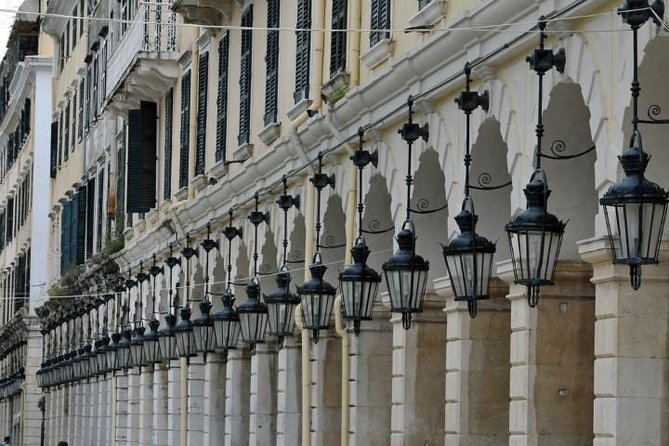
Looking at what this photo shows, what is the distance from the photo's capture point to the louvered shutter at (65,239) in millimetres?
50906

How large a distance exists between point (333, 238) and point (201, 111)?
7.86m

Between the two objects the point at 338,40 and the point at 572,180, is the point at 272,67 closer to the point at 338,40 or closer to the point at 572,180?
the point at 338,40

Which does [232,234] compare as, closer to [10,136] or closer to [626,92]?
[626,92]

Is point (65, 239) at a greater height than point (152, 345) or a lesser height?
greater

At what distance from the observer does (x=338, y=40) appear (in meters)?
23.3

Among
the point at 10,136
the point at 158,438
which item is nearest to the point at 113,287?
the point at 158,438

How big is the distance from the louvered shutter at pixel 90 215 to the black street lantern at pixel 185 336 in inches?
731

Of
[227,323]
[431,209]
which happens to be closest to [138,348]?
[227,323]

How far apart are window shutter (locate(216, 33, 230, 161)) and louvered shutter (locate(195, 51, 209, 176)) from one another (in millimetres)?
1170

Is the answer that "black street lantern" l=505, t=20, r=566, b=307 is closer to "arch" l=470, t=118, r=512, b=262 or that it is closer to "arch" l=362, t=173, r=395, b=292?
"arch" l=470, t=118, r=512, b=262

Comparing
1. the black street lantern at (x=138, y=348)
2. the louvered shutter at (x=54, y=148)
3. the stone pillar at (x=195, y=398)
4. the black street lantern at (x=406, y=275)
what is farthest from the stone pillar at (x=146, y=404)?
the louvered shutter at (x=54, y=148)

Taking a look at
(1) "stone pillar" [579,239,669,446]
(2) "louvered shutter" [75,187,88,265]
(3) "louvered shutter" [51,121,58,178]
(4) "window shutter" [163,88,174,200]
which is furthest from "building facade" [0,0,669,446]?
(3) "louvered shutter" [51,121,58,178]

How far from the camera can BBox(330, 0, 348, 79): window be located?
22938 millimetres

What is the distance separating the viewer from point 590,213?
57.0 ft
